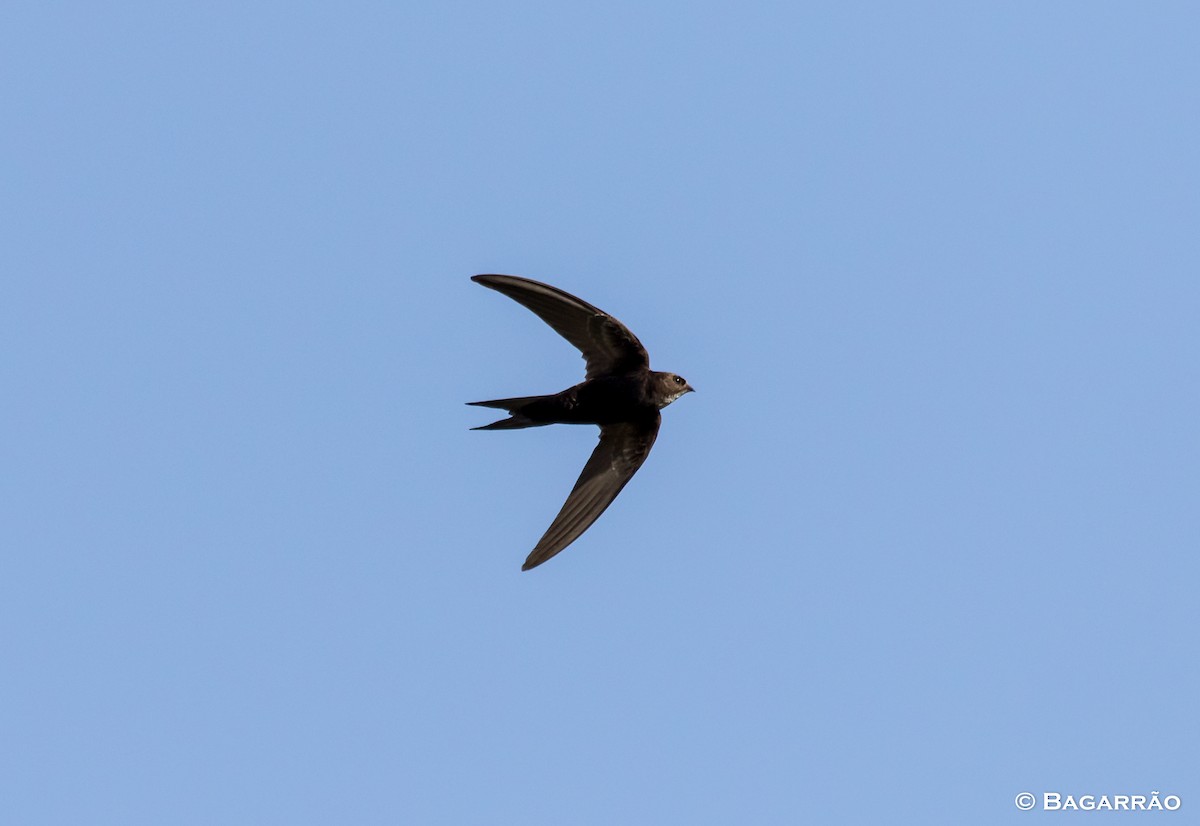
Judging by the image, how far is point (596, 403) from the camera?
52.9ft

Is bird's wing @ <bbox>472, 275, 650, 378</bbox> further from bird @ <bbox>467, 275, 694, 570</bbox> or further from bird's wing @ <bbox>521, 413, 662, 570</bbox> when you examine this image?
bird's wing @ <bbox>521, 413, 662, 570</bbox>

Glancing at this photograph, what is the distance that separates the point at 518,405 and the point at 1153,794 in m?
6.36

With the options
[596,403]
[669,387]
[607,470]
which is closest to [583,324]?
[596,403]

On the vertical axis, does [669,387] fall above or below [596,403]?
above

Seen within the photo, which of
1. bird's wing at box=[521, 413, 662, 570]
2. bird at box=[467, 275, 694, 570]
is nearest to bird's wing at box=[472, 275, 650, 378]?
bird at box=[467, 275, 694, 570]

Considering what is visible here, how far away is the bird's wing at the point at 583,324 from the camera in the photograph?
15.3 m

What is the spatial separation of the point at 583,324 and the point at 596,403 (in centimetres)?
70

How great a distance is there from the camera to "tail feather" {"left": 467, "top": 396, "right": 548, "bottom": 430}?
1577 cm

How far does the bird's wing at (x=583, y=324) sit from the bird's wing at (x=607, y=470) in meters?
0.65

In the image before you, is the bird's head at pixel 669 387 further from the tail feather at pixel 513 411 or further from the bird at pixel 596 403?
the tail feather at pixel 513 411

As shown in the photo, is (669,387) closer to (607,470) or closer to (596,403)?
(596,403)

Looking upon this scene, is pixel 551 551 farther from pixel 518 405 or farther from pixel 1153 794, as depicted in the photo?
pixel 1153 794

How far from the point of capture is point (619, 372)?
1616 cm

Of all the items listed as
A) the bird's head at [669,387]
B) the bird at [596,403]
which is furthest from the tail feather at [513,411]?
the bird's head at [669,387]
